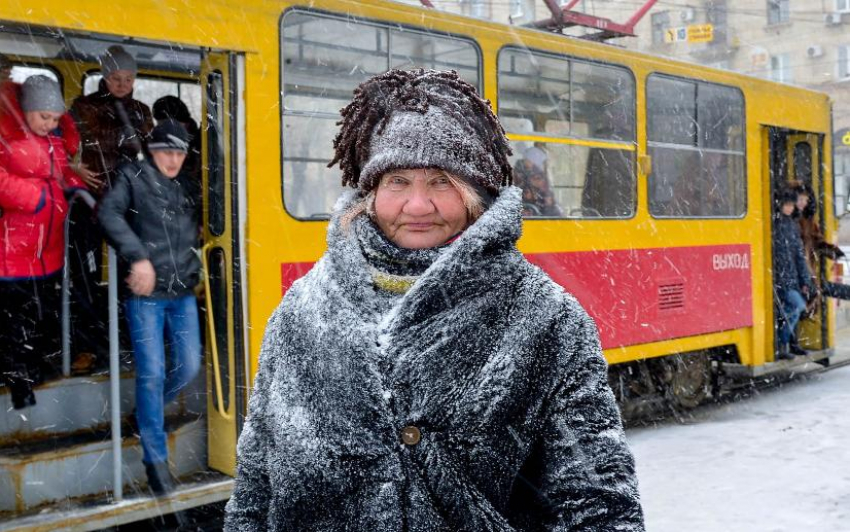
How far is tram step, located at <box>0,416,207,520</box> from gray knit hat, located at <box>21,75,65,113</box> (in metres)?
1.61

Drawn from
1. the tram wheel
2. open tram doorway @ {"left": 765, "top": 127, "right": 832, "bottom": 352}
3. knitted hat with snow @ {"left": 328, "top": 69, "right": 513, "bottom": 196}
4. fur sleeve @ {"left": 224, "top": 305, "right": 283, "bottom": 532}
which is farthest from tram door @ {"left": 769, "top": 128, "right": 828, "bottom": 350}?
fur sleeve @ {"left": 224, "top": 305, "right": 283, "bottom": 532}

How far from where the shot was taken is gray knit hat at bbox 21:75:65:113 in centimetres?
417

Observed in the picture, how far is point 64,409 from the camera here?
4551 millimetres

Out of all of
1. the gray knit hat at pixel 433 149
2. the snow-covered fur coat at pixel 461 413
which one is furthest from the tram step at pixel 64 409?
the gray knit hat at pixel 433 149

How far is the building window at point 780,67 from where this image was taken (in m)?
36.2

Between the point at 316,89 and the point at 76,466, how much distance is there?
221 cm

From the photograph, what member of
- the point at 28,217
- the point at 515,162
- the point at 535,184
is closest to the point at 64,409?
the point at 28,217

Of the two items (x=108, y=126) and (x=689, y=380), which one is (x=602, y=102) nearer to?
(x=689, y=380)

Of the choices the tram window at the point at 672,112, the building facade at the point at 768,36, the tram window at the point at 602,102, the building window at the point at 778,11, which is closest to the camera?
the tram window at the point at 602,102

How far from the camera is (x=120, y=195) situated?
14.0ft

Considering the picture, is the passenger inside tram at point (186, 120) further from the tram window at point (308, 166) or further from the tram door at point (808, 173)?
the tram door at point (808, 173)

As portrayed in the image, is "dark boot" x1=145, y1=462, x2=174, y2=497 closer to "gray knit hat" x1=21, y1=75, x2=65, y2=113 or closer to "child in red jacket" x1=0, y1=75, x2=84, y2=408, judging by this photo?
"child in red jacket" x1=0, y1=75, x2=84, y2=408

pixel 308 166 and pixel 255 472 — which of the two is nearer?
pixel 255 472

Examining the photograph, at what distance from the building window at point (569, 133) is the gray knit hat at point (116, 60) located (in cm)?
226
